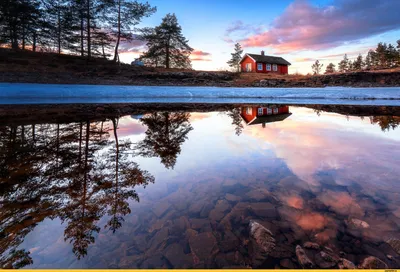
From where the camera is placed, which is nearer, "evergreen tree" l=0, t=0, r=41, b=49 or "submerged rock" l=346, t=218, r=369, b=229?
"submerged rock" l=346, t=218, r=369, b=229

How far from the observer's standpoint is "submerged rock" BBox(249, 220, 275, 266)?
1.73 m

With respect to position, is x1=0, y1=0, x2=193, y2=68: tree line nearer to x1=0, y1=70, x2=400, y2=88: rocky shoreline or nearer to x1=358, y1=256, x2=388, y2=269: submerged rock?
x1=0, y1=70, x2=400, y2=88: rocky shoreline

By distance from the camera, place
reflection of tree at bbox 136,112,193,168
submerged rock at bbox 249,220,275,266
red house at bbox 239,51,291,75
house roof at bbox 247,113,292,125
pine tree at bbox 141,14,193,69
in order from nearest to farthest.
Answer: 1. submerged rock at bbox 249,220,275,266
2. reflection of tree at bbox 136,112,193,168
3. house roof at bbox 247,113,292,125
4. pine tree at bbox 141,14,193,69
5. red house at bbox 239,51,291,75

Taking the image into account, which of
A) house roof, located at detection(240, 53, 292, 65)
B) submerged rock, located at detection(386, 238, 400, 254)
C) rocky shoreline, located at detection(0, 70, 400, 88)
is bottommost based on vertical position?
submerged rock, located at detection(386, 238, 400, 254)

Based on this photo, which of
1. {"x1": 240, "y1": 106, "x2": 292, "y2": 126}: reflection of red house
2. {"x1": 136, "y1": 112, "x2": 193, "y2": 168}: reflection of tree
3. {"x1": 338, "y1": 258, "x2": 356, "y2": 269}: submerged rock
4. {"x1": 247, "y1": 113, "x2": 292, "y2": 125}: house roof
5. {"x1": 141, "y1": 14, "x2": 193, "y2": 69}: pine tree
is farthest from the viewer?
{"x1": 141, "y1": 14, "x2": 193, "y2": 69}: pine tree

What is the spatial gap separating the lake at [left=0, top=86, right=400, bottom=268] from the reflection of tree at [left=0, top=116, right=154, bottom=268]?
0.01 m

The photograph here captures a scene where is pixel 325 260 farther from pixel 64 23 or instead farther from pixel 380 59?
pixel 380 59

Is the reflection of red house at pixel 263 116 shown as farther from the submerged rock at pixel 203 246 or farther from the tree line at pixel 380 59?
the tree line at pixel 380 59

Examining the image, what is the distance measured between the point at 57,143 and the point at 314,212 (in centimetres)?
560

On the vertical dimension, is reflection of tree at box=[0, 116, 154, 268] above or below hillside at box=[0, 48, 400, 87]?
below

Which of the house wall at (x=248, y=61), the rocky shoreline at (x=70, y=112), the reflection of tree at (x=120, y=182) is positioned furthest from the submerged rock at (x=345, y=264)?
the house wall at (x=248, y=61)

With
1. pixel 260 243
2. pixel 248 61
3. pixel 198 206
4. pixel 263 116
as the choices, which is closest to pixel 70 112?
pixel 263 116

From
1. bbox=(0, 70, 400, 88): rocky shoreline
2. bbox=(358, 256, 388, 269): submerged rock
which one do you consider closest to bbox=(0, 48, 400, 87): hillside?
bbox=(0, 70, 400, 88): rocky shoreline

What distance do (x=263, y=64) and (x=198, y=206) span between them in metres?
51.8
